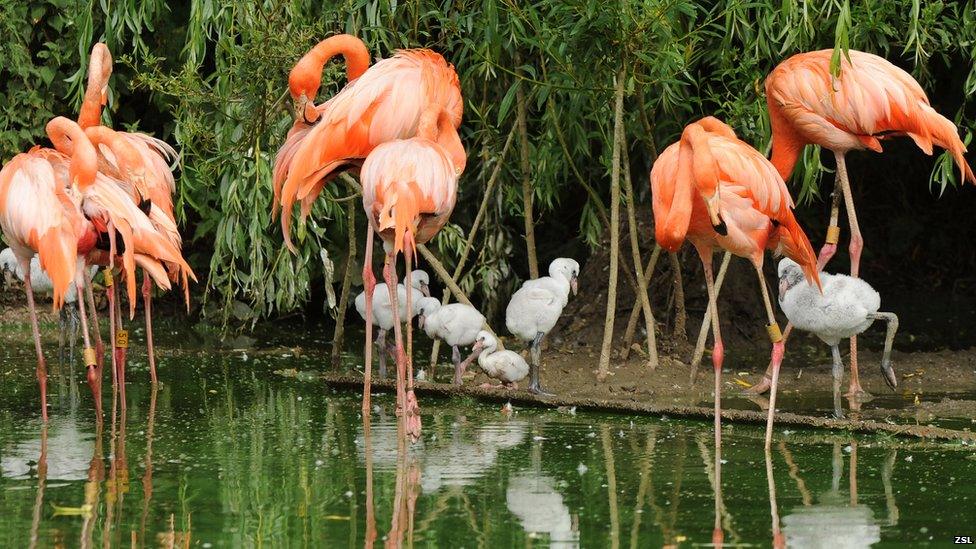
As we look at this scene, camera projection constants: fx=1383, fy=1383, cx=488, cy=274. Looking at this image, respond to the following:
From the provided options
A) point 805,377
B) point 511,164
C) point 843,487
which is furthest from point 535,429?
point 511,164

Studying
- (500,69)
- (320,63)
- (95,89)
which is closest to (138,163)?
(95,89)

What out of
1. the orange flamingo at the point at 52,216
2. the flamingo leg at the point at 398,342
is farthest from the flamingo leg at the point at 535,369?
the orange flamingo at the point at 52,216

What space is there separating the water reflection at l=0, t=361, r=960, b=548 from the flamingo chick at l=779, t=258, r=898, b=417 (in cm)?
81

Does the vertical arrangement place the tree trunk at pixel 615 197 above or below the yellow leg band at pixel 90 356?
above

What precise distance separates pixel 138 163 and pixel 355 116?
4.17ft

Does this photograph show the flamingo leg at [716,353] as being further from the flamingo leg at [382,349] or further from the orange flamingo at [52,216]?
the orange flamingo at [52,216]

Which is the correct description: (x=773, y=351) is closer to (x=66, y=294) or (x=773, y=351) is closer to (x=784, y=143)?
(x=784, y=143)

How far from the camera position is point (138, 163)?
678cm

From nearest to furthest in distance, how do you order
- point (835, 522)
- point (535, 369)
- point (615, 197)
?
point (835, 522) → point (535, 369) → point (615, 197)

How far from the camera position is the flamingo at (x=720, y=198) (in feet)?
17.6

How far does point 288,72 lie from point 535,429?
2.41 meters

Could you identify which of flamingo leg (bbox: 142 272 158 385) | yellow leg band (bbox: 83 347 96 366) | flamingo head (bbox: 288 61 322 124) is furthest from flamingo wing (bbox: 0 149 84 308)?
flamingo head (bbox: 288 61 322 124)

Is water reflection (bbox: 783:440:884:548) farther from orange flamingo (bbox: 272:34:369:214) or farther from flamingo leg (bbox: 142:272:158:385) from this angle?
flamingo leg (bbox: 142:272:158:385)

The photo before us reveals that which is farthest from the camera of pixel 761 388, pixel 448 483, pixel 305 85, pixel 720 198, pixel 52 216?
pixel 761 388
